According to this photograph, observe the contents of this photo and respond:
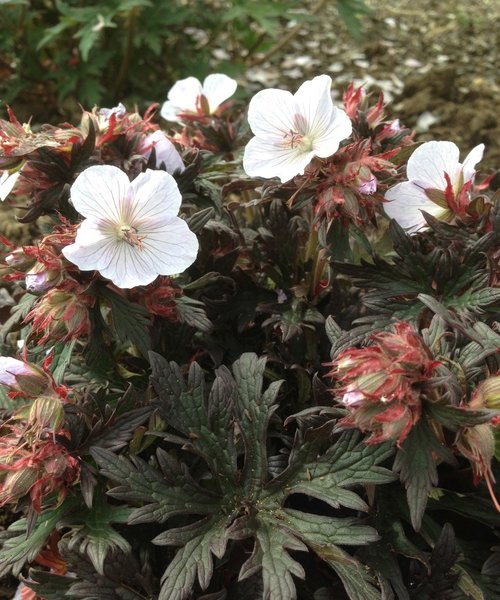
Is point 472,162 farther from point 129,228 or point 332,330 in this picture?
point 129,228

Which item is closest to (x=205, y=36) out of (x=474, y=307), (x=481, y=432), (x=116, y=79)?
(x=116, y=79)

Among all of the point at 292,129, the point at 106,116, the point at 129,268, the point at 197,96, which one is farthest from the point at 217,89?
the point at 129,268

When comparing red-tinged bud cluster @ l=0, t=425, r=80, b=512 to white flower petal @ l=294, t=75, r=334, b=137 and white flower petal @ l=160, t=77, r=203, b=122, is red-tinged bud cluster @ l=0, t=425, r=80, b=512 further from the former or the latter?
white flower petal @ l=160, t=77, r=203, b=122

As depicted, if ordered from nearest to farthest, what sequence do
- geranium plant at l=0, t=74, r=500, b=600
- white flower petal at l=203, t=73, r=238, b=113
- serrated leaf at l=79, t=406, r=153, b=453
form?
geranium plant at l=0, t=74, r=500, b=600 < serrated leaf at l=79, t=406, r=153, b=453 < white flower petal at l=203, t=73, r=238, b=113

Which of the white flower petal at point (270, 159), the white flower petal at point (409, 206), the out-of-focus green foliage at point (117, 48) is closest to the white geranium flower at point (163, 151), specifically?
the white flower petal at point (270, 159)

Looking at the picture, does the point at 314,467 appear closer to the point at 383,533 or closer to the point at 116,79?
the point at 383,533

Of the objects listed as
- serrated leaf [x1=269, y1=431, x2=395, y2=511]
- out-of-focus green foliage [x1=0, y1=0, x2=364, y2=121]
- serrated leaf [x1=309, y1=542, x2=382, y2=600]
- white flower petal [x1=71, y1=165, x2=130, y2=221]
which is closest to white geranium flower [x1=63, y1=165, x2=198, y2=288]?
white flower petal [x1=71, y1=165, x2=130, y2=221]
